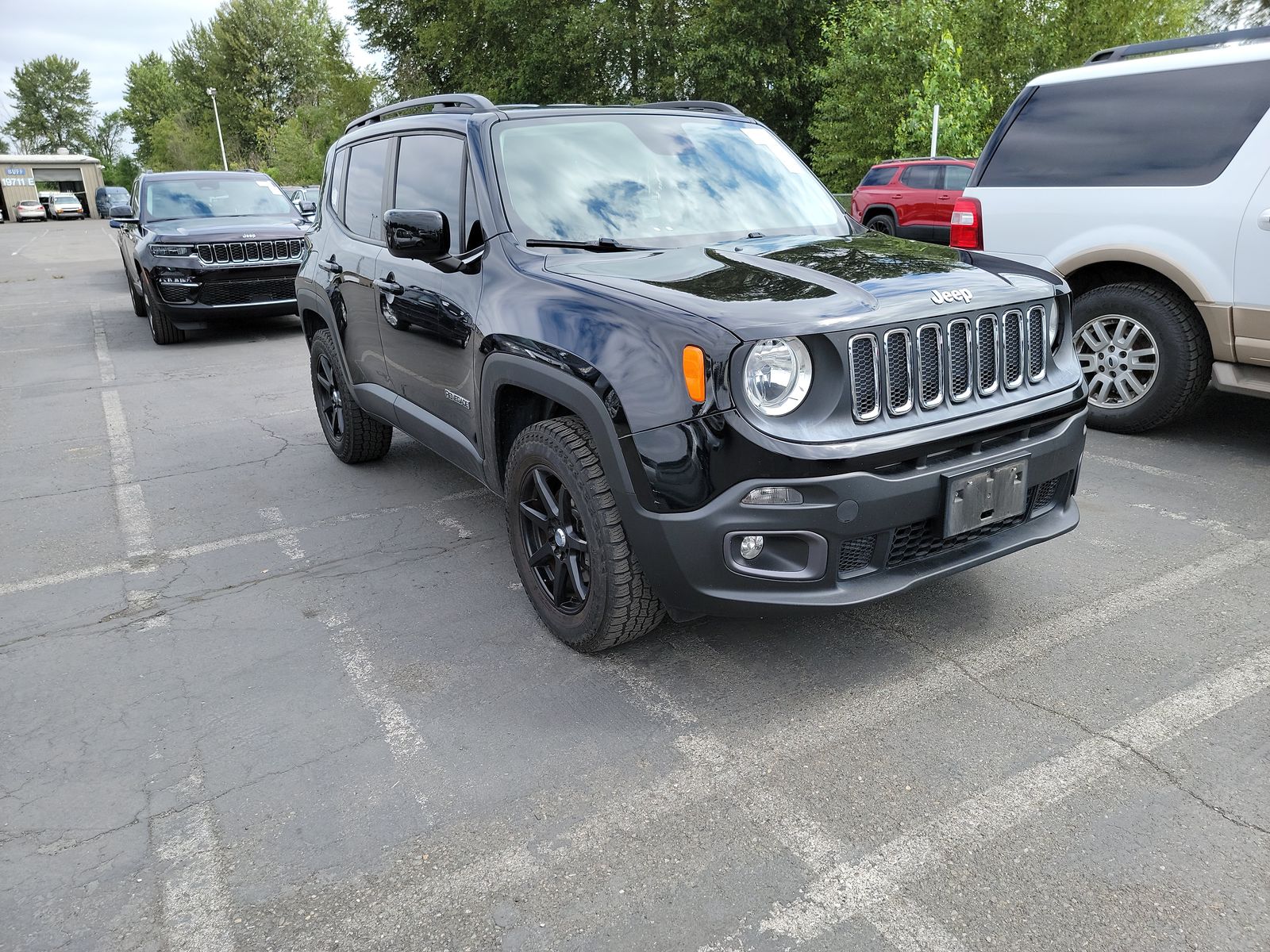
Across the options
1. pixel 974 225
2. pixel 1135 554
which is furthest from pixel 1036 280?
pixel 974 225

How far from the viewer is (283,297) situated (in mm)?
10445

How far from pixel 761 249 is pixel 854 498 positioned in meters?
1.24

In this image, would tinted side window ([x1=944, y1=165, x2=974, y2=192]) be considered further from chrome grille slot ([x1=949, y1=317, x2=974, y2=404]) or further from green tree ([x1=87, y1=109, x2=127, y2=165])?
green tree ([x1=87, y1=109, x2=127, y2=165])

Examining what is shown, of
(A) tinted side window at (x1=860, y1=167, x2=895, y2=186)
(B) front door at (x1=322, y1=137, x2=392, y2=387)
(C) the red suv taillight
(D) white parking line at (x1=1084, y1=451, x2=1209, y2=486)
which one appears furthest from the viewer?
(A) tinted side window at (x1=860, y1=167, x2=895, y2=186)

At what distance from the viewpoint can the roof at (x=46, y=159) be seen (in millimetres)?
60594

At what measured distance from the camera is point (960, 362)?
294cm

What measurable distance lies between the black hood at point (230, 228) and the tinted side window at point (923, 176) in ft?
35.5

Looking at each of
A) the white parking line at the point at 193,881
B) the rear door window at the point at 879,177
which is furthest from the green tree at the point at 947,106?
the white parking line at the point at 193,881

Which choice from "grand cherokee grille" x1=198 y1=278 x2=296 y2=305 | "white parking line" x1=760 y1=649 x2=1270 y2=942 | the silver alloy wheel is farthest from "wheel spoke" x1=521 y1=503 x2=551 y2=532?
"grand cherokee grille" x1=198 y1=278 x2=296 y2=305

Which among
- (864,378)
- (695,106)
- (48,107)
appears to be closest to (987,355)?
(864,378)

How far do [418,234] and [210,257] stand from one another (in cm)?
751

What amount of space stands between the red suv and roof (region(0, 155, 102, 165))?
61692mm

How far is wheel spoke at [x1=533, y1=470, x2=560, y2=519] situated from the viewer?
10.7 ft

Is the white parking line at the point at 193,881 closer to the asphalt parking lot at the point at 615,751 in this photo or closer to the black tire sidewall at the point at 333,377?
the asphalt parking lot at the point at 615,751
